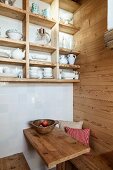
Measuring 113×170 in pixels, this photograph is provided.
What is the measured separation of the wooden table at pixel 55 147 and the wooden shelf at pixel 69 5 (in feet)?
6.13

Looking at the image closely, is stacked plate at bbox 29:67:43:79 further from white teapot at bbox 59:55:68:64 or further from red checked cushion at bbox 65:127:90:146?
red checked cushion at bbox 65:127:90:146

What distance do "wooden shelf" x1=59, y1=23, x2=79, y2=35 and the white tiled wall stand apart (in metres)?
0.87

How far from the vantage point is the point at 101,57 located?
189cm

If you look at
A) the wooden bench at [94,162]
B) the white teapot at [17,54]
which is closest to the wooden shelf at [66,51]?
the white teapot at [17,54]

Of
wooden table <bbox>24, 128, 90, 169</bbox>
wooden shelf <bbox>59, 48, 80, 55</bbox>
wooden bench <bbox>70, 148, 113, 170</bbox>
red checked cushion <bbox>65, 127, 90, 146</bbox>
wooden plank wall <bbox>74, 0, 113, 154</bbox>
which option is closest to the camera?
wooden table <bbox>24, 128, 90, 169</bbox>

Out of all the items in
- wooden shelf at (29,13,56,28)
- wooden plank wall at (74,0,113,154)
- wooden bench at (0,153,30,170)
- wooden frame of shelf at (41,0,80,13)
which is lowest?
wooden bench at (0,153,30,170)

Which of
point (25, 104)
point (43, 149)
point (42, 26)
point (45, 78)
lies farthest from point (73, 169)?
point (42, 26)

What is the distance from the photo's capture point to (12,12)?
180 cm

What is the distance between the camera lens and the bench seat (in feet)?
4.75

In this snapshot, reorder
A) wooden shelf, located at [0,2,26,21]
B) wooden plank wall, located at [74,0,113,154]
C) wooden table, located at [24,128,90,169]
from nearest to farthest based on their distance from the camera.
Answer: wooden table, located at [24,128,90,169] → wooden shelf, located at [0,2,26,21] → wooden plank wall, located at [74,0,113,154]

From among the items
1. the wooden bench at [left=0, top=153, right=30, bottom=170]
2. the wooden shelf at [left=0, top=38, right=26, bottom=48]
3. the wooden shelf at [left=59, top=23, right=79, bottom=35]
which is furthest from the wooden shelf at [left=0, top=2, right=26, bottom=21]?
the wooden bench at [left=0, top=153, right=30, bottom=170]

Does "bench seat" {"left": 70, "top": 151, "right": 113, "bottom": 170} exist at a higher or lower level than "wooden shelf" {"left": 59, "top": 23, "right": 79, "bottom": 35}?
lower

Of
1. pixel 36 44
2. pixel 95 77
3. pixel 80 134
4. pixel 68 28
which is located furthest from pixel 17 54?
pixel 80 134

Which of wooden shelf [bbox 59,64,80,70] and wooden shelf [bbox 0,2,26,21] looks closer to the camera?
wooden shelf [bbox 0,2,26,21]
